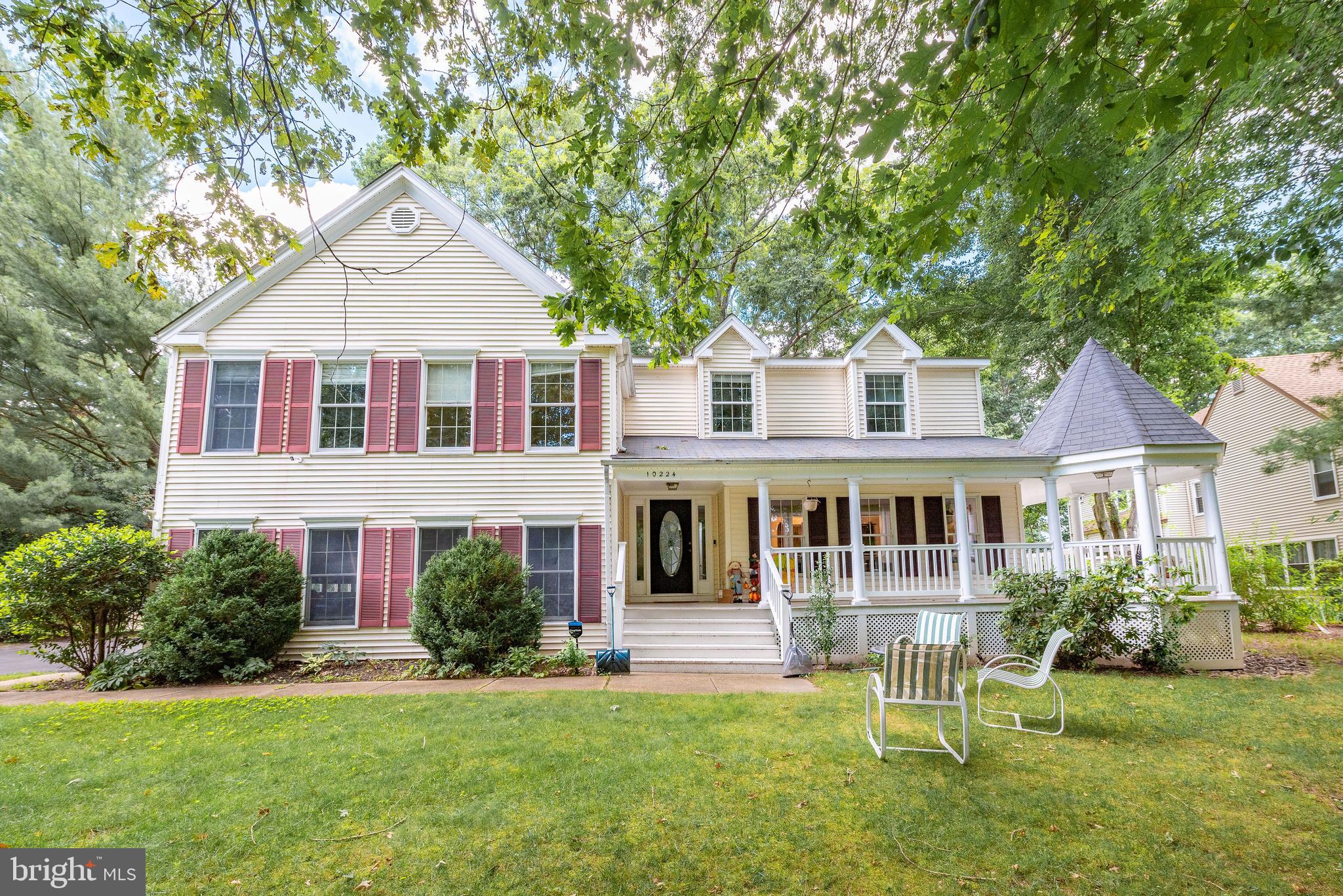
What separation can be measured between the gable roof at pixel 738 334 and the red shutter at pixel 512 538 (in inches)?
220

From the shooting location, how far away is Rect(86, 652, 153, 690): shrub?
862cm

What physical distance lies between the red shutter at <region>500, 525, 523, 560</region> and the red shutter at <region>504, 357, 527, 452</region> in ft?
4.65

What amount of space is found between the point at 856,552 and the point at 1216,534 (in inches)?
224

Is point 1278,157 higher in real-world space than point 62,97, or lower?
higher

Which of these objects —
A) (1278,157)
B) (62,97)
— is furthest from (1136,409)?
(62,97)

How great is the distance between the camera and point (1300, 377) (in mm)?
18266

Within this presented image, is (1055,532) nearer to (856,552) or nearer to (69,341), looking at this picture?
(856,552)

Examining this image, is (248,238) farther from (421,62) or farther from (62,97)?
(421,62)

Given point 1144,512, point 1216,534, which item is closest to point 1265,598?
point 1216,534

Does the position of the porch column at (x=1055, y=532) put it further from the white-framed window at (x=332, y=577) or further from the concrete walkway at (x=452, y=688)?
the white-framed window at (x=332, y=577)

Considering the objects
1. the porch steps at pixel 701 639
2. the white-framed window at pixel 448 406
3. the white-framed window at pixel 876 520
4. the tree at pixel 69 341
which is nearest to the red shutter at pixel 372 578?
the white-framed window at pixel 448 406

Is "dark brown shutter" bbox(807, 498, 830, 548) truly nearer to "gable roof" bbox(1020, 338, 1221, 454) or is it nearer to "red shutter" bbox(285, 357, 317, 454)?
"gable roof" bbox(1020, 338, 1221, 454)

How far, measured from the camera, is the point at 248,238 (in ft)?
15.9

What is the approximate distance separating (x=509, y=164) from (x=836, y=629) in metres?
17.4
